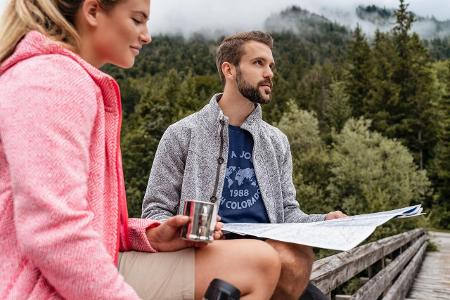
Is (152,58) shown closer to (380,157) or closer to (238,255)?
(380,157)

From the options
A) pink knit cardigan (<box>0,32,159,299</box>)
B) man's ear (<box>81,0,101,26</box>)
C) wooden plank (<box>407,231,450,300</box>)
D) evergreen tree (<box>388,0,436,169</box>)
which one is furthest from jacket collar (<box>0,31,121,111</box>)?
evergreen tree (<box>388,0,436,169</box>)

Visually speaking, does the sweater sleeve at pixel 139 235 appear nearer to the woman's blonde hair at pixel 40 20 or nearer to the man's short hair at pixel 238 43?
the woman's blonde hair at pixel 40 20

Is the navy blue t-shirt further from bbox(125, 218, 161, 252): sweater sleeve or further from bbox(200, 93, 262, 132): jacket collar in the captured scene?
bbox(125, 218, 161, 252): sweater sleeve

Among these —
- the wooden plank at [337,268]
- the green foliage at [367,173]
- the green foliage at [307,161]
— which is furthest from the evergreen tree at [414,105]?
the wooden plank at [337,268]

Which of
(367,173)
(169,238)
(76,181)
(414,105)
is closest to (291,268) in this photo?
(169,238)

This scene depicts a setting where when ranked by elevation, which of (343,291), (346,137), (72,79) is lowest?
(343,291)

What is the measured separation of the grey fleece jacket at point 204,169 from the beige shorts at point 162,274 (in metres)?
0.95

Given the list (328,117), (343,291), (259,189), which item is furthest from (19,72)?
(328,117)

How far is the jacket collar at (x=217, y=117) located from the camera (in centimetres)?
252

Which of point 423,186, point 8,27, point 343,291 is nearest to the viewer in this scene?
point 8,27

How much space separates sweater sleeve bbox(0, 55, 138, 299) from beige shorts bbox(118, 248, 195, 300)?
0.23m

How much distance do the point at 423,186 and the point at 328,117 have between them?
13550 millimetres

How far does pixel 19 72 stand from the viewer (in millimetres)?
1053

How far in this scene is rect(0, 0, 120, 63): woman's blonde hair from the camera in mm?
1175
